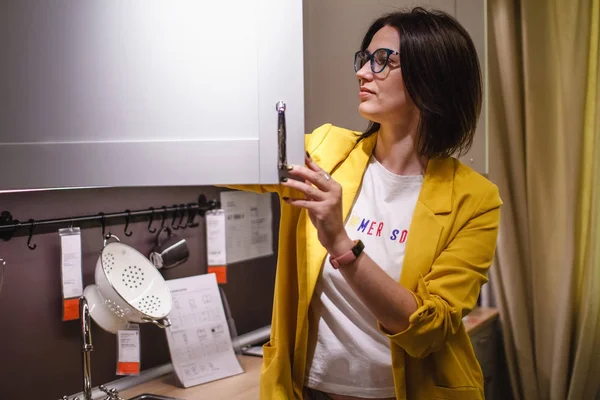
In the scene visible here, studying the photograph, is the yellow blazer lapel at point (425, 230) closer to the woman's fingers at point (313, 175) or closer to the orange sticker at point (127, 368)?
the woman's fingers at point (313, 175)

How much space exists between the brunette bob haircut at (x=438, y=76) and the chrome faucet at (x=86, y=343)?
36.9 inches

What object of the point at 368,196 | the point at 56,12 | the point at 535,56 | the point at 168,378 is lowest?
the point at 168,378

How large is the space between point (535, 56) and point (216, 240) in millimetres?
1358

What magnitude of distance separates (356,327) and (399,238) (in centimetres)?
21

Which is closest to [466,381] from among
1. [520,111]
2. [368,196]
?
[368,196]

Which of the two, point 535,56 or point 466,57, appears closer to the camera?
point 466,57

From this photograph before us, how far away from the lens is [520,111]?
247 centimetres

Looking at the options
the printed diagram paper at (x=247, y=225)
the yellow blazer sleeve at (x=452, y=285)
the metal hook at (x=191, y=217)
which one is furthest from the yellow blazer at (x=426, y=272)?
the printed diagram paper at (x=247, y=225)

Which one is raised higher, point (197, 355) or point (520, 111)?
point (520, 111)

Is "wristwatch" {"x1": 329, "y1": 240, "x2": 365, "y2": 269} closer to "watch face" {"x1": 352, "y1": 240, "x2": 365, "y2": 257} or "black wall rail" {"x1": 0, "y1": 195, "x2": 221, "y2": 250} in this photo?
"watch face" {"x1": 352, "y1": 240, "x2": 365, "y2": 257}

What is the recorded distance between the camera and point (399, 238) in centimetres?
139

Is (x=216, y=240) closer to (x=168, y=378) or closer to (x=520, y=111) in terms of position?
(x=168, y=378)

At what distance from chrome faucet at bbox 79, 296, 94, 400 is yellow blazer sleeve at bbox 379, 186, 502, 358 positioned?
0.80 m

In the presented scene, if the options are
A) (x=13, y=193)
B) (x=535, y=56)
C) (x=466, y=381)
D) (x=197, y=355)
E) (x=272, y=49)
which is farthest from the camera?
(x=535, y=56)
